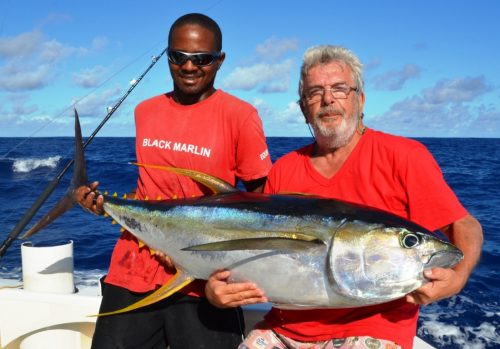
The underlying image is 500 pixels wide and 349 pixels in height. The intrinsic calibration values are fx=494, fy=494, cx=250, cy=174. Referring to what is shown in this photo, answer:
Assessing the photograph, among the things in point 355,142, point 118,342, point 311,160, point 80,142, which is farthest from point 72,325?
point 355,142

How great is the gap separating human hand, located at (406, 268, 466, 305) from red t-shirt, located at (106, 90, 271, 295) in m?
1.05

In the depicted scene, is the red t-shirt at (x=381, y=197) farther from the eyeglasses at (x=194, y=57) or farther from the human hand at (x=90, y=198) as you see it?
the human hand at (x=90, y=198)

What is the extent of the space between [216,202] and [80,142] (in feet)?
3.12

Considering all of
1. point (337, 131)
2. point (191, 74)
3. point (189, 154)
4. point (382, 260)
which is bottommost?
point (382, 260)

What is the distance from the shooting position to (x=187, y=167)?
8.95 ft

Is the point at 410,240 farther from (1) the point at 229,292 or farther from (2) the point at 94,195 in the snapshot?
(2) the point at 94,195

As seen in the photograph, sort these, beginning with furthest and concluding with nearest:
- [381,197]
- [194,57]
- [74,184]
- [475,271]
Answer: [475,271] < [74,184] < [194,57] < [381,197]

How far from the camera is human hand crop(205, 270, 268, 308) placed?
7.11ft

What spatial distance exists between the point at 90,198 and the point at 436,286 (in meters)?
1.86

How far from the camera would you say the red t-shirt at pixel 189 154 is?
106 inches

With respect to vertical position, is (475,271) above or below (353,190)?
below

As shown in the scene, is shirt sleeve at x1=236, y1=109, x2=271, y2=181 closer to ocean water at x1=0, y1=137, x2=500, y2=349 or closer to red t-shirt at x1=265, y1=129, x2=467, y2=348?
red t-shirt at x1=265, y1=129, x2=467, y2=348

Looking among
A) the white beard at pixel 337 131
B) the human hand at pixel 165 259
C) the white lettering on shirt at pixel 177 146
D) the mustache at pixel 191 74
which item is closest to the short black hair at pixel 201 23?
the mustache at pixel 191 74

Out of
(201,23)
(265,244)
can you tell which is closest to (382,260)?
(265,244)
